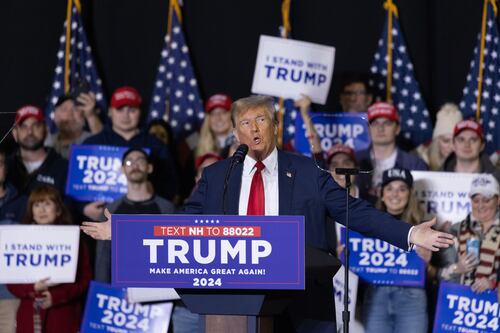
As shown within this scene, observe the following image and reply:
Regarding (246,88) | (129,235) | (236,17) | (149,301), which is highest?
(236,17)

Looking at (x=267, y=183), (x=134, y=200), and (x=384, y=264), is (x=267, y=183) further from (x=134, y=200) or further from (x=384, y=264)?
(x=134, y=200)

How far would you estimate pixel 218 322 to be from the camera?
395 cm

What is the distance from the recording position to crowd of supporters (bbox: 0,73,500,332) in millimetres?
6969

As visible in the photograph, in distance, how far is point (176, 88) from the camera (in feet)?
30.3

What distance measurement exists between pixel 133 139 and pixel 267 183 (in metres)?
3.70

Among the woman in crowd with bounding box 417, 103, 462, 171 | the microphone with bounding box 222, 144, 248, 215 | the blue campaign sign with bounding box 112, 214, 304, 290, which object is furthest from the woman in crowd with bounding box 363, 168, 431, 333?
the blue campaign sign with bounding box 112, 214, 304, 290

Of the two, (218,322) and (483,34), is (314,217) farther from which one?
(483,34)

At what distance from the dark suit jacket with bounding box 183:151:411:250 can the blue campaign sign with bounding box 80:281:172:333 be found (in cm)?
296

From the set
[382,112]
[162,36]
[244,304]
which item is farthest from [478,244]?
[162,36]

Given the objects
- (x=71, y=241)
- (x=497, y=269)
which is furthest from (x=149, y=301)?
(x=497, y=269)

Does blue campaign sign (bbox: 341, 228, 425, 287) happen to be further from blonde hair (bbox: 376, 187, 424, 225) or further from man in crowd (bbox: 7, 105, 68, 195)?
man in crowd (bbox: 7, 105, 68, 195)

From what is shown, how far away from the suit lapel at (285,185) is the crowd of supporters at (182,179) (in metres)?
2.25

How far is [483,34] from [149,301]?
139 inches

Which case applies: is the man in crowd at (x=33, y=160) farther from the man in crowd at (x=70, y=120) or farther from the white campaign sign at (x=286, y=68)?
the white campaign sign at (x=286, y=68)
